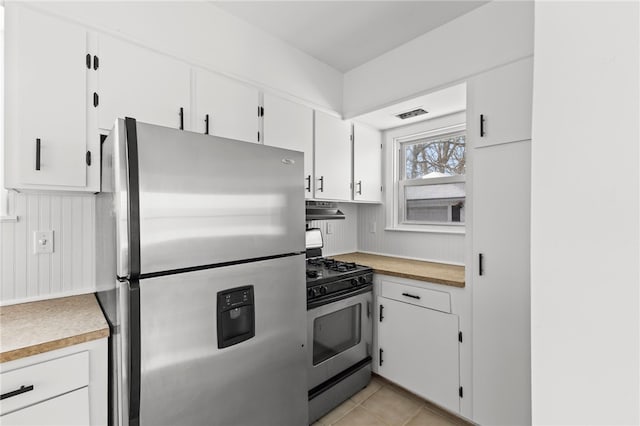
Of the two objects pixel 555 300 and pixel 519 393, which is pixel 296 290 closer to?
pixel 519 393

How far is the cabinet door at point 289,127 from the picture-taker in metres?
2.13

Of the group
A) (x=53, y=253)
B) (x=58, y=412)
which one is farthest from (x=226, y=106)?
(x=58, y=412)

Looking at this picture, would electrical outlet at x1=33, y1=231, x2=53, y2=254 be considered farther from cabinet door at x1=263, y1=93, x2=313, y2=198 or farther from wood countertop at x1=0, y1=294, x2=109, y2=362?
cabinet door at x1=263, y1=93, x2=313, y2=198

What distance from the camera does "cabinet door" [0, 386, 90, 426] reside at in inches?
39.2

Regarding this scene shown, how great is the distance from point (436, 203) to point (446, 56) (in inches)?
48.9

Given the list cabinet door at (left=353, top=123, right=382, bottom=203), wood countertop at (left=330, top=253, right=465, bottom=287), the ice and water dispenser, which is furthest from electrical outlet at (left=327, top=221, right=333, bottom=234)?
the ice and water dispenser

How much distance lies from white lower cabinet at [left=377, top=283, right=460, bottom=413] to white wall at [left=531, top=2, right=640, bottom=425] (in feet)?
6.37

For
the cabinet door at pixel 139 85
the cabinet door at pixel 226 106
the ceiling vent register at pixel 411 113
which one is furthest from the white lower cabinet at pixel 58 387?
the ceiling vent register at pixel 411 113

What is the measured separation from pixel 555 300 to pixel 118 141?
1342 mm

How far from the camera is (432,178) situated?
9.16ft

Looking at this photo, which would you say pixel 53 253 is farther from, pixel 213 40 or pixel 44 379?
pixel 213 40

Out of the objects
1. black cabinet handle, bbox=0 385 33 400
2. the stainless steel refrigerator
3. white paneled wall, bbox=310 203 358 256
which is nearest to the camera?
black cabinet handle, bbox=0 385 33 400

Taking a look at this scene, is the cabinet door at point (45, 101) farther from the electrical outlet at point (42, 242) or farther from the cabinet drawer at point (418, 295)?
the cabinet drawer at point (418, 295)

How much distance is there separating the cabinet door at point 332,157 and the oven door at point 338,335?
866 millimetres
